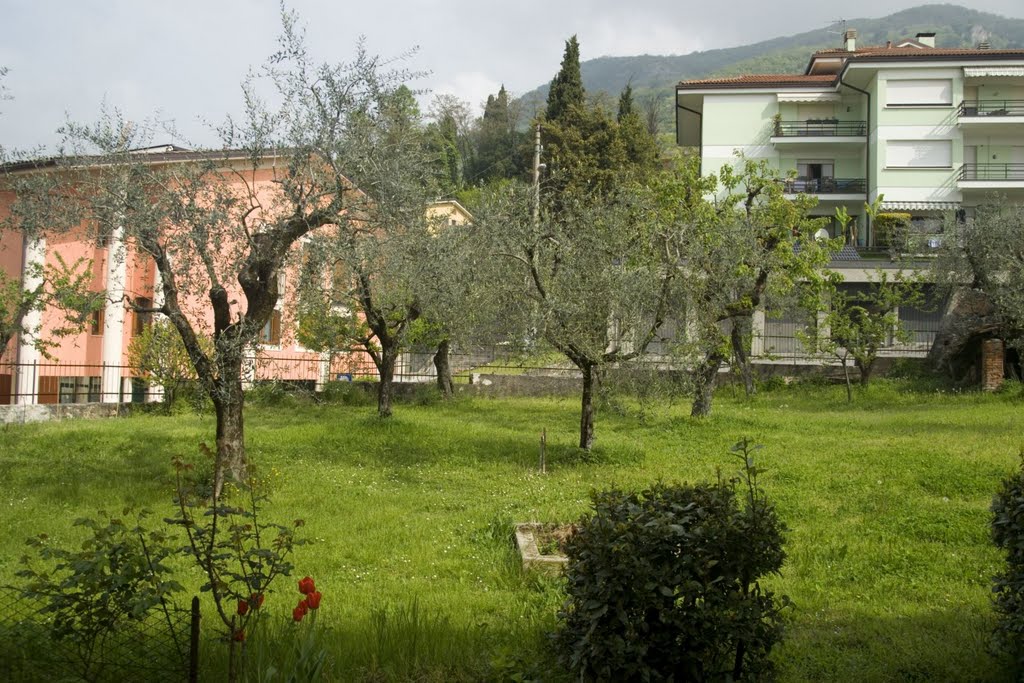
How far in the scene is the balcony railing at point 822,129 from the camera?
129 ft

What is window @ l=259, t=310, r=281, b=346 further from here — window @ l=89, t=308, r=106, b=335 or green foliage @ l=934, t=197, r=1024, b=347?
green foliage @ l=934, t=197, r=1024, b=347

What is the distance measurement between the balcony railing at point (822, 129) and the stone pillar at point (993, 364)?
19.7 metres

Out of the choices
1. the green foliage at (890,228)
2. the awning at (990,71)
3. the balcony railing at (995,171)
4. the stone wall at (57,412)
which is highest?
the awning at (990,71)

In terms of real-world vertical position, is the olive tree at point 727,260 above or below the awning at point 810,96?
below

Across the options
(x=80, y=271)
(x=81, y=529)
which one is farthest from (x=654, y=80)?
(x=81, y=529)

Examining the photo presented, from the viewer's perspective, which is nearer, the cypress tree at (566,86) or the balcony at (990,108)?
the balcony at (990,108)

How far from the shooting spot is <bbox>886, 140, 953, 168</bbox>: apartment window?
3725 centimetres

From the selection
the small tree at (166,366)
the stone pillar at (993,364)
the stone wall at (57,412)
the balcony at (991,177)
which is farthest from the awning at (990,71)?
the stone wall at (57,412)

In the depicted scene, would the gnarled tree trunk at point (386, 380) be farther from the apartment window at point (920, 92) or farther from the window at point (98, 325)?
the apartment window at point (920, 92)

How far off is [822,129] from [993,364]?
2043 cm

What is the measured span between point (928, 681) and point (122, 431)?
14559 millimetres

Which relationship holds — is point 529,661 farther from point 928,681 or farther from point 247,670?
point 928,681

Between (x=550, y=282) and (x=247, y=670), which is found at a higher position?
(x=550, y=282)

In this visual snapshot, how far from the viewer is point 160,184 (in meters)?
11.5
